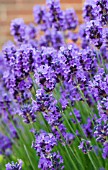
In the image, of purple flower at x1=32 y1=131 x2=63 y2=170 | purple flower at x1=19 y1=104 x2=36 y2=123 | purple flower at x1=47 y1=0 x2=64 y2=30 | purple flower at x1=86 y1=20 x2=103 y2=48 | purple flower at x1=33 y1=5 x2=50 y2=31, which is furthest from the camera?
purple flower at x1=33 y1=5 x2=50 y2=31

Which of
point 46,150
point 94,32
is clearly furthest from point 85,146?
point 94,32

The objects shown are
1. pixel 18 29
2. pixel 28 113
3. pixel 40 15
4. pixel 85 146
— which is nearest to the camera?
pixel 85 146

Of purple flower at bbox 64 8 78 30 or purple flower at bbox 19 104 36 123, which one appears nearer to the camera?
purple flower at bbox 19 104 36 123

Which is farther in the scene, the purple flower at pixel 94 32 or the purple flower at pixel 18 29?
the purple flower at pixel 18 29

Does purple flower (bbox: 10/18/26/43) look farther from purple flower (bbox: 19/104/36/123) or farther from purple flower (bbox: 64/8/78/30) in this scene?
purple flower (bbox: 19/104/36/123)

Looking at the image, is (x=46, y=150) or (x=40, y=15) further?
(x=40, y=15)

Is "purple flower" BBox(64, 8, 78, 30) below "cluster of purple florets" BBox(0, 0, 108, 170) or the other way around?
the other way around

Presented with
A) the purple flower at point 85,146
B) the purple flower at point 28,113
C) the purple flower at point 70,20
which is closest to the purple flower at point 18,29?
the purple flower at point 70,20

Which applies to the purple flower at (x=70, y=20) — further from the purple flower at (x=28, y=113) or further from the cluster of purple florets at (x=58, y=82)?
the purple flower at (x=28, y=113)

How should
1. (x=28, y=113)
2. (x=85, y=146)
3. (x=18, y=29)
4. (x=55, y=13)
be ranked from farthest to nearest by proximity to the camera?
1. (x=18, y=29)
2. (x=55, y=13)
3. (x=28, y=113)
4. (x=85, y=146)

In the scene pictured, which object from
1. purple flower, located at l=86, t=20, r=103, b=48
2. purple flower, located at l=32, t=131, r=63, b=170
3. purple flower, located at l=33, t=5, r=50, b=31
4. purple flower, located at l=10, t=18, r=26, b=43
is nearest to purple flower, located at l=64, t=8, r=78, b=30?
purple flower, located at l=33, t=5, r=50, b=31

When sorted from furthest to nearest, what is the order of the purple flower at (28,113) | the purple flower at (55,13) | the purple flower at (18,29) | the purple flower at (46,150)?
1. the purple flower at (18,29)
2. the purple flower at (55,13)
3. the purple flower at (28,113)
4. the purple flower at (46,150)

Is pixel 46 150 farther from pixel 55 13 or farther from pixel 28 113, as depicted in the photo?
pixel 55 13

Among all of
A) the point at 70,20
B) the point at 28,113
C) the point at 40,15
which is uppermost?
the point at 40,15
